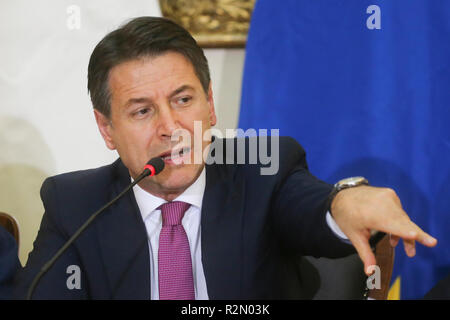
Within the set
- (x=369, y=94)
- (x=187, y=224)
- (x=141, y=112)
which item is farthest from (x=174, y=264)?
(x=369, y=94)

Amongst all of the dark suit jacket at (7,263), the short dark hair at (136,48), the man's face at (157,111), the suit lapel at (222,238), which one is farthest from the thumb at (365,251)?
the dark suit jacket at (7,263)

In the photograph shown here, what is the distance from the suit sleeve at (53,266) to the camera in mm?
1017

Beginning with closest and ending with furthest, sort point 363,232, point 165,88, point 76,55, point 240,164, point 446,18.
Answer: point 363,232 < point 165,88 < point 240,164 < point 446,18 < point 76,55

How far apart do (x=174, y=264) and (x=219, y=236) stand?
11 cm

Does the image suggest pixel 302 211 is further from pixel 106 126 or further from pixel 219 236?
pixel 106 126

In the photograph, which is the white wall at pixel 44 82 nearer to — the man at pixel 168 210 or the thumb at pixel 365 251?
the man at pixel 168 210

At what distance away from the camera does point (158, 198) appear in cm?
113

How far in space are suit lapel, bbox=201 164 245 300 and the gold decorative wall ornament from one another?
743mm

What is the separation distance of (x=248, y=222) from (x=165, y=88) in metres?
0.34

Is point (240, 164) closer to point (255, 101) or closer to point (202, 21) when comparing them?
point (255, 101)

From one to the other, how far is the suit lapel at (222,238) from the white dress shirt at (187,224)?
0.03 metres

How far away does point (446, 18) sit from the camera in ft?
4.52

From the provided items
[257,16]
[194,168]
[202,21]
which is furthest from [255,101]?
[194,168]

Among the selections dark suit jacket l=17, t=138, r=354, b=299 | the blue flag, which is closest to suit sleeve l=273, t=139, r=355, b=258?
dark suit jacket l=17, t=138, r=354, b=299
